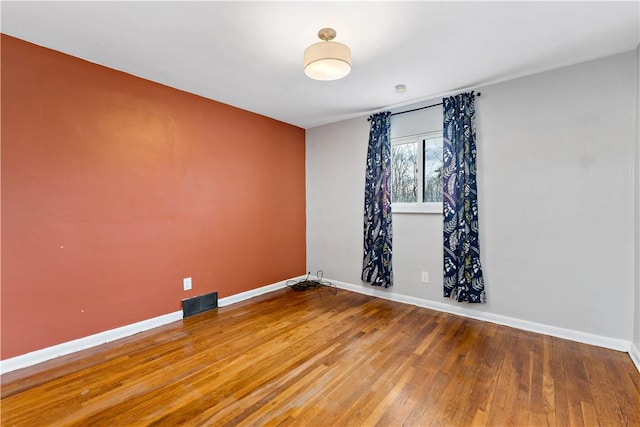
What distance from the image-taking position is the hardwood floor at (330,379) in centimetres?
164

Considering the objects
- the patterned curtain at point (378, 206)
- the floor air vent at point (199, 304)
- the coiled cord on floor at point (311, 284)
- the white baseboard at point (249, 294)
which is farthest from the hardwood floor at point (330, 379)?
the coiled cord on floor at point (311, 284)

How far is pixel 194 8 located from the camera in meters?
1.79

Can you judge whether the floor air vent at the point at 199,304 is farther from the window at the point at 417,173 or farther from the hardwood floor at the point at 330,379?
the window at the point at 417,173

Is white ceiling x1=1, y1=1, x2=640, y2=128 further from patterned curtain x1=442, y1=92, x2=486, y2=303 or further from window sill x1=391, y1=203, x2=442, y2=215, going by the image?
window sill x1=391, y1=203, x2=442, y2=215

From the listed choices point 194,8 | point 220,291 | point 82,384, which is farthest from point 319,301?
point 194,8

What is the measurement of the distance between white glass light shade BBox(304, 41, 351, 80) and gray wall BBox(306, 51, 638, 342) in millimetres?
1766

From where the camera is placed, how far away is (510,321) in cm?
283

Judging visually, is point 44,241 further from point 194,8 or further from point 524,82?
point 524,82

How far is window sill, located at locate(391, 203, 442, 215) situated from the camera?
10.9 feet

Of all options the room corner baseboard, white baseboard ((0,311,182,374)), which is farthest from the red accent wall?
the room corner baseboard

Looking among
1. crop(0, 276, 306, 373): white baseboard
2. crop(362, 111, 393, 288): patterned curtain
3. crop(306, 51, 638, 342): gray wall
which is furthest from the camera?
crop(362, 111, 393, 288): patterned curtain

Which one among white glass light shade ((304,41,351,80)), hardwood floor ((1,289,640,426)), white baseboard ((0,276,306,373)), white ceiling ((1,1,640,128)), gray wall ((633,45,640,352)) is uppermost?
white ceiling ((1,1,640,128))

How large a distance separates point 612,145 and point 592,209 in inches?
21.2

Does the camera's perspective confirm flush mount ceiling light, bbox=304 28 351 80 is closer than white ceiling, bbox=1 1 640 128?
No
